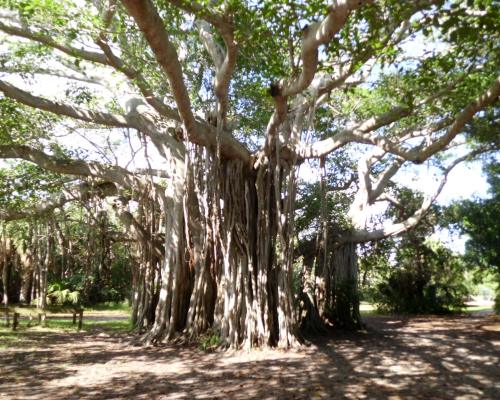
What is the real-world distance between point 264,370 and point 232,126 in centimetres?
397

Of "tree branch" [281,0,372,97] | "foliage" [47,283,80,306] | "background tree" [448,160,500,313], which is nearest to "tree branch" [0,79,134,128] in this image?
"tree branch" [281,0,372,97]

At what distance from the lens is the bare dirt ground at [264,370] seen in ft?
13.0

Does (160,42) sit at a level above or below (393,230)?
above

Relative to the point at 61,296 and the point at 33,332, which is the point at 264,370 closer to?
the point at 33,332

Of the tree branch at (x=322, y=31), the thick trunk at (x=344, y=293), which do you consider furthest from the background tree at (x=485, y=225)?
the tree branch at (x=322, y=31)

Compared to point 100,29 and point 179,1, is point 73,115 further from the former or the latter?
point 179,1

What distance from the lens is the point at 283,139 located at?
7180mm

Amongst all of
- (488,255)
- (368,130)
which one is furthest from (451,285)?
(368,130)

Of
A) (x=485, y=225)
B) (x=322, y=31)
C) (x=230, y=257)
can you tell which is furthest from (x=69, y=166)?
(x=485, y=225)

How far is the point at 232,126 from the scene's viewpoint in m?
7.44

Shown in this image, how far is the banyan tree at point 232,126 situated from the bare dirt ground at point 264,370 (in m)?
0.78

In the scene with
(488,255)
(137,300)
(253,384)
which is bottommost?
(253,384)

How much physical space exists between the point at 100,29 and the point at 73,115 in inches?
50.8

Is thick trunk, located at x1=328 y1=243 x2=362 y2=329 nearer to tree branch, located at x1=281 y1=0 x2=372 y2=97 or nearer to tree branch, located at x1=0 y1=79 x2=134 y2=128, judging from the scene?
tree branch, located at x1=0 y1=79 x2=134 y2=128
